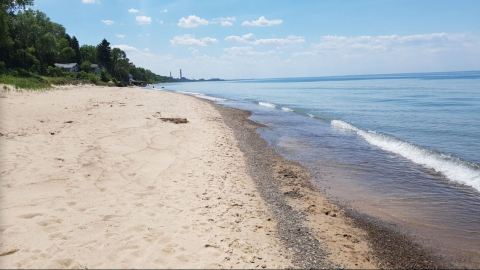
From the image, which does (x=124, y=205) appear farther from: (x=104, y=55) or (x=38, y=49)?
(x=104, y=55)

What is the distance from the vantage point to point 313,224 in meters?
8.30

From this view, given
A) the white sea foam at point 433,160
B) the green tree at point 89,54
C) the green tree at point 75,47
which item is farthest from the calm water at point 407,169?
the green tree at point 89,54

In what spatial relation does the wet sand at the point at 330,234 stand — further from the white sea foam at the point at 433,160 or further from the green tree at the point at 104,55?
the green tree at the point at 104,55

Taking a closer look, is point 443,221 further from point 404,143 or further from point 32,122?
point 32,122

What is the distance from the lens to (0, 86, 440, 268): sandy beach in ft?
19.6

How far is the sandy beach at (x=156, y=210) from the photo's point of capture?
596cm

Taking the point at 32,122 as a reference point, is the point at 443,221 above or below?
below

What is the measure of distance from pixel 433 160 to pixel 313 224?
9012 mm

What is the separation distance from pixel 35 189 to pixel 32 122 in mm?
8735

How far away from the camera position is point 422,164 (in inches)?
569

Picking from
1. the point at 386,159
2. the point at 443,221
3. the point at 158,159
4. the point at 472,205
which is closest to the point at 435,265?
the point at 443,221

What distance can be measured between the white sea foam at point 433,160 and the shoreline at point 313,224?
194 inches

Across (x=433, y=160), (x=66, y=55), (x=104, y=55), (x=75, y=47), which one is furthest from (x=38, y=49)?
(x=433, y=160)

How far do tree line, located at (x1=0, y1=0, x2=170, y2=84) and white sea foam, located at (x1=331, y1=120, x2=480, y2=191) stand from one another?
40465 mm
